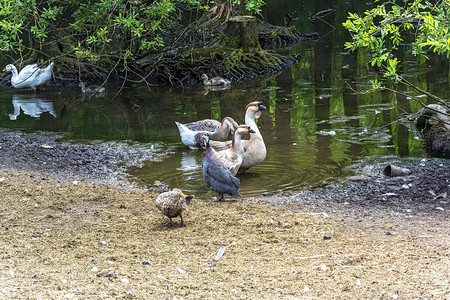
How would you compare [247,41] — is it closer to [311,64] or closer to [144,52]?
[311,64]

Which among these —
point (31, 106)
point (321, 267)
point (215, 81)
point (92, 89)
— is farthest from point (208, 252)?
point (92, 89)

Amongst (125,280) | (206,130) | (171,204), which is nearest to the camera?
(125,280)

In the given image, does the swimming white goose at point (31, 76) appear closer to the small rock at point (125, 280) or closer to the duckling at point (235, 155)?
the duckling at point (235, 155)

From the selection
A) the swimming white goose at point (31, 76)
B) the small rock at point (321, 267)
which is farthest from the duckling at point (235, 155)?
the swimming white goose at point (31, 76)

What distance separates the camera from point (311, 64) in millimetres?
24281

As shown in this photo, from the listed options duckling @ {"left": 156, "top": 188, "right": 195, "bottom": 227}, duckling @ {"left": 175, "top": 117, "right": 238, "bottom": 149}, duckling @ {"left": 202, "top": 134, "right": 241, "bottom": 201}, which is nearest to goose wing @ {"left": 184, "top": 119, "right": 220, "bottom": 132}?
duckling @ {"left": 175, "top": 117, "right": 238, "bottom": 149}

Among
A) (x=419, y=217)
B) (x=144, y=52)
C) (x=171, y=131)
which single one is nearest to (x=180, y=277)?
(x=419, y=217)

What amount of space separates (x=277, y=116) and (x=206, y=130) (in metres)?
2.77

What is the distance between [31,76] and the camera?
834 inches

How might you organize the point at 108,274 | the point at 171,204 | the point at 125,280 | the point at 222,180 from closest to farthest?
the point at 125,280, the point at 108,274, the point at 171,204, the point at 222,180

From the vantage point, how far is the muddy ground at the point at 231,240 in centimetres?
575

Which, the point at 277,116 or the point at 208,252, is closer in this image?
the point at 208,252

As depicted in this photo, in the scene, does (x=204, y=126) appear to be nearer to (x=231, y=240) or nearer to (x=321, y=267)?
(x=231, y=240)

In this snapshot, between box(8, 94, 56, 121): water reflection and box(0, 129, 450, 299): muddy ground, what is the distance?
722cm
